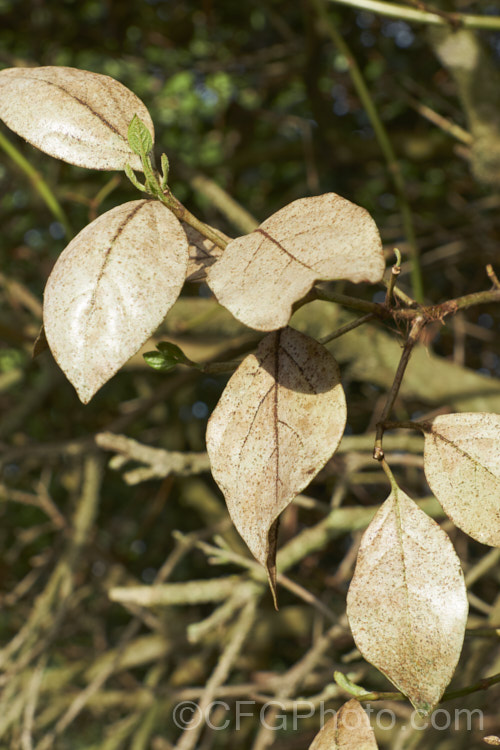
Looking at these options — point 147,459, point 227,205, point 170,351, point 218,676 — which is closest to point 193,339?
point 227,205

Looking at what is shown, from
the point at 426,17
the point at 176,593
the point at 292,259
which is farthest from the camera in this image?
the point at 176,593

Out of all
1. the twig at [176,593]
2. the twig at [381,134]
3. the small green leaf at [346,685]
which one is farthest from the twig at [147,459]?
the small green leaf at [346,685]

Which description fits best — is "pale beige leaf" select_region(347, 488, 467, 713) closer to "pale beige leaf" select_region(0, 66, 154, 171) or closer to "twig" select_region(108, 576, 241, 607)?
"pale beige leaf" select_region(0, 66, 154, 171)

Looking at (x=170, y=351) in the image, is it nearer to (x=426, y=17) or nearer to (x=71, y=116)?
(x=71, y=116)

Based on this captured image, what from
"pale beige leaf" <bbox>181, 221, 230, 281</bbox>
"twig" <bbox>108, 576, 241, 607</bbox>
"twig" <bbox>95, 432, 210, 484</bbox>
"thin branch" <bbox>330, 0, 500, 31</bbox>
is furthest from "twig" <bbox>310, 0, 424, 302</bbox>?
"pale beige leaf" <bbox>181, 221, 230, 281</bbox>

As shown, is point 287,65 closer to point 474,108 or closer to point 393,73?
point 393,73

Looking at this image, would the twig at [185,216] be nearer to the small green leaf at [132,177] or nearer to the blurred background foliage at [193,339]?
the small green leaf at [132,177]

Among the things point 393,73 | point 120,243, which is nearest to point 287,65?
point 393,73
